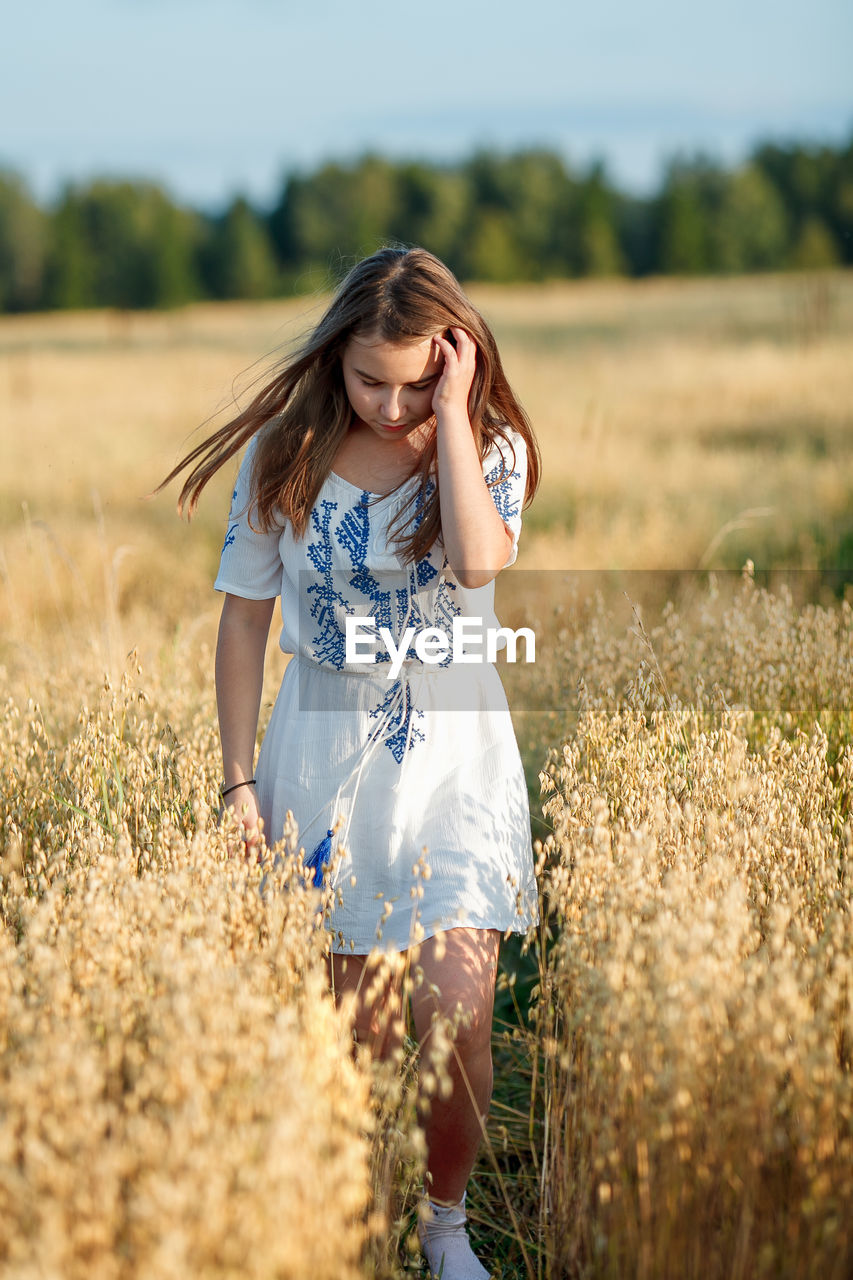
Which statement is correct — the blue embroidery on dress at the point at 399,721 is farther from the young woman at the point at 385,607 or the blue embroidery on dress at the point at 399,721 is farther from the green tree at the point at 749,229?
the green tree at the point at 749,229

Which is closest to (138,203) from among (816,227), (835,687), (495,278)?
(495,278)

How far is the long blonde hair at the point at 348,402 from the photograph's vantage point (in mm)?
→ 2164

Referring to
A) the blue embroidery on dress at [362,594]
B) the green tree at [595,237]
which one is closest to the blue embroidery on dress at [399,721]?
the blue embroidery on dress at [362,594]

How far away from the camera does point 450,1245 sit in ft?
6.57

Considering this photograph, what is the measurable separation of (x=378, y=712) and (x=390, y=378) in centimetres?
67

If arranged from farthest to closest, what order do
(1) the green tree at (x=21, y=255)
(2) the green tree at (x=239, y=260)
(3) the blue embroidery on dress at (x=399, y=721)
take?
(1) the green tree at (x=21, y=255)
(2) the green tree at (x=239, y=260)
(3) the blue embroidery on dress at (x=399, y=721)

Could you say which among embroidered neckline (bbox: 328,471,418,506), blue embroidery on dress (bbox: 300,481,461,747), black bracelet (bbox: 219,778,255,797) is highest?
embroidered neckline (bbox: 328,471,418,506)

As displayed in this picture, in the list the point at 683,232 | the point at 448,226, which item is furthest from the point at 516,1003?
the point at 448,226

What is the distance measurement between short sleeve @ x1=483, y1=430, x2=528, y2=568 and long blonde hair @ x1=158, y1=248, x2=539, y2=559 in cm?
2

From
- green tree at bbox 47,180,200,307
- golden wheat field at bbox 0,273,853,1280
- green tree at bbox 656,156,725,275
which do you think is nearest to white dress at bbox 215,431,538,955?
golden wheat field at bbox 0,273,853,1280

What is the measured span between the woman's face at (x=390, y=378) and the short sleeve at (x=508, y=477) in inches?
6.8

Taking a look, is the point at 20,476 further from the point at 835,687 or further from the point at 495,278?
the point at 495,278

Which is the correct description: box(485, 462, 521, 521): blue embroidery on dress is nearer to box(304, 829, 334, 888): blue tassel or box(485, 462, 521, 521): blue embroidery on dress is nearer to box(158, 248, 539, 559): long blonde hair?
box(158, 248, 539, 559): long blonde hair

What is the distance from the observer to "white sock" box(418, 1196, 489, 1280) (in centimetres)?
198
